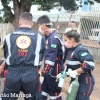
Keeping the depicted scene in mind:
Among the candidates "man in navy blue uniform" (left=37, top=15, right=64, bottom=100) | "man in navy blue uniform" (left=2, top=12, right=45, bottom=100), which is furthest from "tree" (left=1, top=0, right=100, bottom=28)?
"man in navy blue uniform" (left=2, top=12, right=45, bottom=100)

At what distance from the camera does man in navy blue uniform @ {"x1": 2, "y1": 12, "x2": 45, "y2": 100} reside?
4.72 m

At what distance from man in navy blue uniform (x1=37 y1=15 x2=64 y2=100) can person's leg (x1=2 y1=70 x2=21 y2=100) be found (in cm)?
86

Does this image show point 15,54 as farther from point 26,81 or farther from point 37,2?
point 37,2

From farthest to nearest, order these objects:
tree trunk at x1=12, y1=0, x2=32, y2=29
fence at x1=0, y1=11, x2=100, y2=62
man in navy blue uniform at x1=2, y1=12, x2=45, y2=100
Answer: tree trunk at x1=12, y1=0, x2=32, y2=29
fence at x1=0, y1=11, x2=100, y2=62
man in navy blue uniform at x1=2, y1=12, x2=45, y2=100

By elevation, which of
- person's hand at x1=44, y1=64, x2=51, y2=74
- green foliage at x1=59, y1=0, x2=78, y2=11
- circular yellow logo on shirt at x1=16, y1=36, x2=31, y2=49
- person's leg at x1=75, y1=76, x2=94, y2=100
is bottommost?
person's leg at x1=75, y1=76, x2=94, y2=100

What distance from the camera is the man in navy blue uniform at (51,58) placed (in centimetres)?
546

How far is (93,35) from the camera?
12.7 metres

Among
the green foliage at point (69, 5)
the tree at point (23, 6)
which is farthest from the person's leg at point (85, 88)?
the green foliage at point (69, 5)

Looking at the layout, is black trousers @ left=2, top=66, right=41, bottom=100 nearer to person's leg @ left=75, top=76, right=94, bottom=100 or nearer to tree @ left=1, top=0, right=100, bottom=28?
person's leg @ left=75, top=76, right=94, bottom=100

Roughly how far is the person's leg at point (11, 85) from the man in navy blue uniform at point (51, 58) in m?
0.86

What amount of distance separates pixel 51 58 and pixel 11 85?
96 centimetres

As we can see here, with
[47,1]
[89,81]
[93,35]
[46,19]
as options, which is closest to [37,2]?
[47,1]

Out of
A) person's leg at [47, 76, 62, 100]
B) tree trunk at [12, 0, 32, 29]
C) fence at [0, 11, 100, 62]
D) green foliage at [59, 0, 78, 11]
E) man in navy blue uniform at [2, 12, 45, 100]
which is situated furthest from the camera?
green foliage at [59, 0, 78, 11]

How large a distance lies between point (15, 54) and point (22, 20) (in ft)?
1.82
